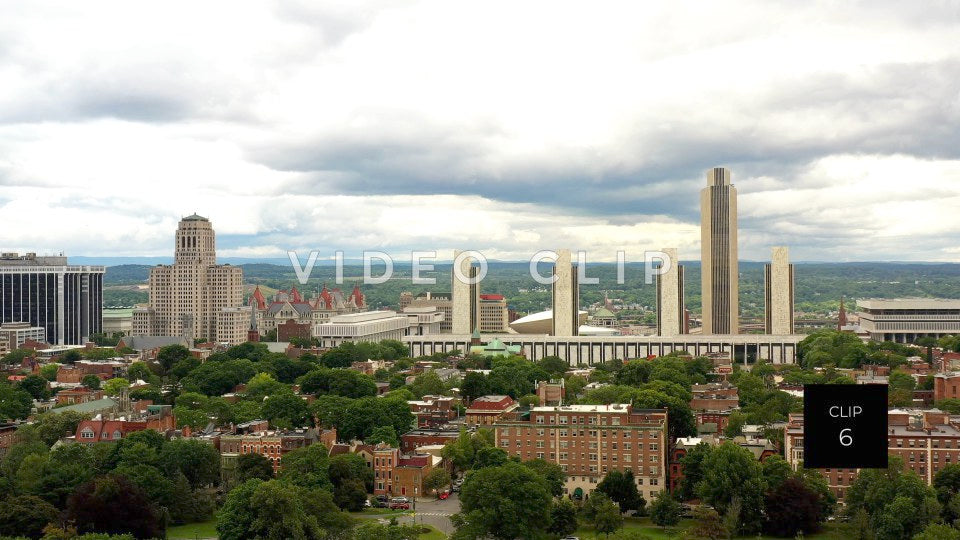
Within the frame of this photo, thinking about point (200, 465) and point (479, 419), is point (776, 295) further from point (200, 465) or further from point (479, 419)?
point (200, 465)

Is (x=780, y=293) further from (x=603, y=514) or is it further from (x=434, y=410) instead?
(x=603, y=514)

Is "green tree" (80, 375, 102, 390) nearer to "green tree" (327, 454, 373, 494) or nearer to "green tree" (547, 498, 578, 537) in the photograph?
"green tree" (327, 454, 373, 494)

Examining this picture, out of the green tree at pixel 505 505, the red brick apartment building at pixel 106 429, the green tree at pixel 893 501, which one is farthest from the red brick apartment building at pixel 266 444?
the green tree at pixel 893 501

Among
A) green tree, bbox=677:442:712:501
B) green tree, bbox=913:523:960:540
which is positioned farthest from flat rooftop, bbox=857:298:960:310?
green tree, bbox=913:523:960:540

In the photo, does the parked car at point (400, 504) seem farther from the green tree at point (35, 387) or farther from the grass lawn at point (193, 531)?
the green tree at point (35, 387)

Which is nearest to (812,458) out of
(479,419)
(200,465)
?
(200,465)
